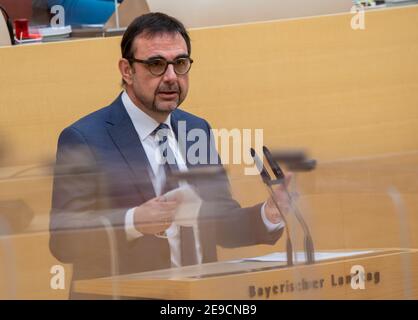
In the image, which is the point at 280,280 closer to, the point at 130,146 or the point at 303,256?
the point at 303,256

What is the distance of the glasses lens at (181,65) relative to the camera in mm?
3301

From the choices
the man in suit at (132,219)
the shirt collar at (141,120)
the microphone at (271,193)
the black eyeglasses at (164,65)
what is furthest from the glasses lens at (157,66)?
the microphone at (271,193)

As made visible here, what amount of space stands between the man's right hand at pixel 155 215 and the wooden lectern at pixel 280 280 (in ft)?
0.33

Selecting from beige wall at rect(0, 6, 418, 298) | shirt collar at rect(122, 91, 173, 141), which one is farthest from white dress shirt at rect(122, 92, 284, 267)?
beige wall at rect(0, 6, 418, 298)

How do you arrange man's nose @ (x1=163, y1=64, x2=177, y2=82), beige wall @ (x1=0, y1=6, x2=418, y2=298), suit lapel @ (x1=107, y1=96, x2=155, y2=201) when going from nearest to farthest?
suit lapel @ (x1=107, y1=96, x2=155, y2=201) → man's nose @ (x1=163, y1=64, x2=177, y2=82) → beige wall @ (x1=0, y1=6, x2=418, y2=298)

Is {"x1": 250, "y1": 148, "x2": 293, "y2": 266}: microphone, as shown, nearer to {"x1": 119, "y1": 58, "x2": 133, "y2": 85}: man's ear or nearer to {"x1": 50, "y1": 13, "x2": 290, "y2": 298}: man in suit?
{"x1": 50, "y1": 13, "x2": 290, "y2": 298}: man in suit

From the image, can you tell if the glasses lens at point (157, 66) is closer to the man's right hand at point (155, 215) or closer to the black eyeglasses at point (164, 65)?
the black eyeglasses at point (164, 65)

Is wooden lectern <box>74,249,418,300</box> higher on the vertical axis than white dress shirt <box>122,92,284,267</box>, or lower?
lower

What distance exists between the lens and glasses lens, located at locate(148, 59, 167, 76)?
3.30 m

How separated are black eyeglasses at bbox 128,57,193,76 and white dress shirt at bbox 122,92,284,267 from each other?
0.45 feet

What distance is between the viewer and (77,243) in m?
2.48

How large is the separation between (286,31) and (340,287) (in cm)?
254

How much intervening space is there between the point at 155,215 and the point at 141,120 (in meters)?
0.89

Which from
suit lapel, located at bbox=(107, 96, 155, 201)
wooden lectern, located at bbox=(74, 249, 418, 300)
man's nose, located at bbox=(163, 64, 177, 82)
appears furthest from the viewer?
man's nose, located at bbox=(163, 64, 177, 82)
